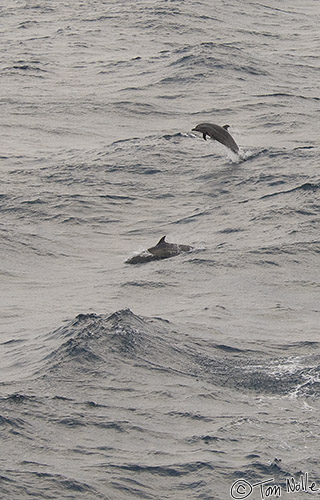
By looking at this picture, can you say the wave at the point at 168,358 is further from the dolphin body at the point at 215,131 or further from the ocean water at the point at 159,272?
the dolphin body at the point at 215,131

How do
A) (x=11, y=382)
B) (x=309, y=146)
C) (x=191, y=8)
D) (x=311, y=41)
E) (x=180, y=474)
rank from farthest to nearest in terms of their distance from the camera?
(x=191, y=8)
(x=311, y=41)
(x=309, y=146)
(x=11, y=382)
(x=180, y=474)

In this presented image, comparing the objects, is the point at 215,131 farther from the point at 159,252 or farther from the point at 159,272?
the point at 159,272

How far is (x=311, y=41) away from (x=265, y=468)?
34.0 metres

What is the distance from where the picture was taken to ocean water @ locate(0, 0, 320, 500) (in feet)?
44.9

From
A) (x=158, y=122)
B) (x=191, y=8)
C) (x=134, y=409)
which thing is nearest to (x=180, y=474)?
(x=134, y=409)

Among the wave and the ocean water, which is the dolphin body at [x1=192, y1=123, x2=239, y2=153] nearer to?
the ocean water

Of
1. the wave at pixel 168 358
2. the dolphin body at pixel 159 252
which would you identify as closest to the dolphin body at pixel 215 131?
the dolphin body at pixel 159 252

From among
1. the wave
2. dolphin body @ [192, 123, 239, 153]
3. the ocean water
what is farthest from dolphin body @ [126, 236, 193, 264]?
dolphin body @ [192, 123, 239, 153]

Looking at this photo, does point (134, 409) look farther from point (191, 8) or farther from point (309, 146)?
point (191, 8)

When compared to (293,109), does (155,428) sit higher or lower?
higher

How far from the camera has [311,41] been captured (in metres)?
45.1

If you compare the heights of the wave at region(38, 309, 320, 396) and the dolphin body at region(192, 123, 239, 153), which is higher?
the wave at region(38, 309, 320, 396)

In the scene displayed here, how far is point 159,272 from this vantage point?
2097cm

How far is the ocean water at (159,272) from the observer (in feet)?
44.9
